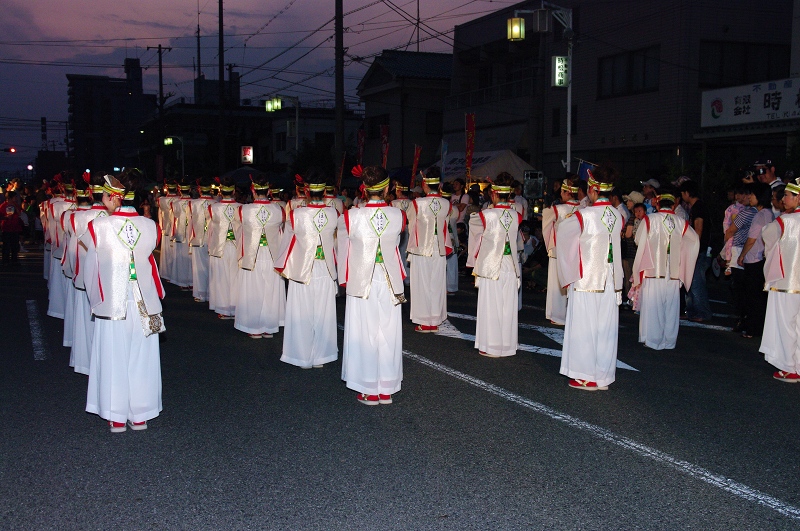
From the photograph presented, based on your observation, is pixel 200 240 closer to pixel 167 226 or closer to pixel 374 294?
pixel 167 226

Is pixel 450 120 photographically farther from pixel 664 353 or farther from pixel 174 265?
pixel 664 353

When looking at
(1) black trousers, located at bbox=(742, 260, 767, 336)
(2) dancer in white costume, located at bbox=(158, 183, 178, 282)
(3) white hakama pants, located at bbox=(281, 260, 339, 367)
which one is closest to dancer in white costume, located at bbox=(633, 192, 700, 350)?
(1) black trousers, located at bbox=(742, 260, 767, 336)

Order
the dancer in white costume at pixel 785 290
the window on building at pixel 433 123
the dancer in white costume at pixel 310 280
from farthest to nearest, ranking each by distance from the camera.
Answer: the window on building at pixel 433 123, the dancer in white costume at pixel 310 280, the dancer in white costume at pixel 785 290

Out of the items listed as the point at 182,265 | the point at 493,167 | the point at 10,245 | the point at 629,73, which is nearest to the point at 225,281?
the point at 182,265

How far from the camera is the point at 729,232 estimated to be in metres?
10.6

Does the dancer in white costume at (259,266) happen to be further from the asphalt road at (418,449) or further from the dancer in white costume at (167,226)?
the dancer in white costume at (167,226)

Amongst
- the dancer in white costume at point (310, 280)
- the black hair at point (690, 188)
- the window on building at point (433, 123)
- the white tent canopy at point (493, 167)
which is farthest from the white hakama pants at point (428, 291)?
the window on building at point (433, 123)

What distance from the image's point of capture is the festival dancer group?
6.26 meters

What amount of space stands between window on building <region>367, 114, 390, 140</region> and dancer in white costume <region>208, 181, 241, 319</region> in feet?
88.5

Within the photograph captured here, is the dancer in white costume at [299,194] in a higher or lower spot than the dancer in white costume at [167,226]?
higher

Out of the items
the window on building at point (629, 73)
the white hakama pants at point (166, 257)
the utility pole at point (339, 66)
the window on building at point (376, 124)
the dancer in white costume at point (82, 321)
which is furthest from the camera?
the window on building at point (376, 124)

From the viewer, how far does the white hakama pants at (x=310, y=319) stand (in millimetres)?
8727

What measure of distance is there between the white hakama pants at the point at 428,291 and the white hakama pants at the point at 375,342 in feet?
12.8

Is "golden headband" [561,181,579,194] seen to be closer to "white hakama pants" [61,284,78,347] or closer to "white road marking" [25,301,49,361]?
"white hakama pants" [61,284,78,347]
